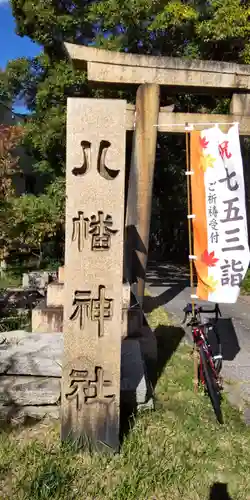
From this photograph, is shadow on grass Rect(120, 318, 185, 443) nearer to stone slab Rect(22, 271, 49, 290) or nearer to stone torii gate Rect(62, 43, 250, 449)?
stone torii gate Rect(62, 43, 250, 449)

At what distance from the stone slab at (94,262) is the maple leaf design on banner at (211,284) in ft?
5.42

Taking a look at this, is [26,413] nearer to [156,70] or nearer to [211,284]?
[211,284]

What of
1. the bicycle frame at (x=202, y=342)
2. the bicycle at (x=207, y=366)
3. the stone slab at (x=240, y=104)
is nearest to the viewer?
the bicycle at (x=207, y=366)

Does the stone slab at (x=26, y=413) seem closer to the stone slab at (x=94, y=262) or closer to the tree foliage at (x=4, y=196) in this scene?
the stone slab at (x=94, y=262)

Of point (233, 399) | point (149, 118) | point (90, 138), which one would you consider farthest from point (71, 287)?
Answer: point (149, 118)

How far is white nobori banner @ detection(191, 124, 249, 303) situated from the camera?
15.2 ft

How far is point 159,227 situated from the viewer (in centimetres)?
2131

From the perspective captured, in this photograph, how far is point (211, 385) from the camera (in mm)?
4254

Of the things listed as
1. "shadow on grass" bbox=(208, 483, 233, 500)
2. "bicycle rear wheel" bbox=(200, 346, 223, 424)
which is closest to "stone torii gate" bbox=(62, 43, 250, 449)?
"shadow on grass" bbox=(208, 483, 233, 500)

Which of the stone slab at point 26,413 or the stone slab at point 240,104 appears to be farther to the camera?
the stone slab at point 240,104

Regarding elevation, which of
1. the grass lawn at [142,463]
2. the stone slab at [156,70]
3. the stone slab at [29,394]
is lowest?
the grass lawn at [142,463]

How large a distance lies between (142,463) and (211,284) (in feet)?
6.68

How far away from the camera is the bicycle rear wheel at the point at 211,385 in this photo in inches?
162

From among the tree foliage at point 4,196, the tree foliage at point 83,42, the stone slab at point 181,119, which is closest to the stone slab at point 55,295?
the tree foliage at point 4,196
